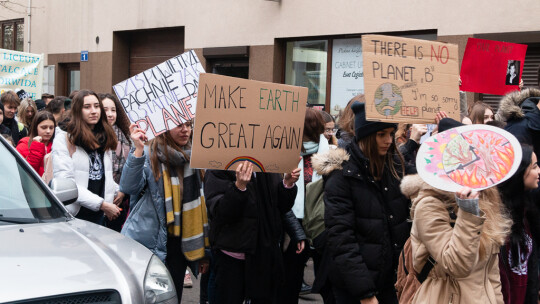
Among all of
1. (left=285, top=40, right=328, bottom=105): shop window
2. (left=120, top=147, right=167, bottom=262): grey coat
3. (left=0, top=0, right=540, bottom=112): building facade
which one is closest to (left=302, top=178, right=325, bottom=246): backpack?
(left=120, top=147, right=167, bottom=262): grey coat

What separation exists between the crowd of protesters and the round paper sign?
9 centimetres

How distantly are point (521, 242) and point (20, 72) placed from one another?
998 centimetres

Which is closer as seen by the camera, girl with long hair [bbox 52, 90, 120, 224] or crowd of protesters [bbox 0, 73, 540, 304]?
crowd of protesters [bbox 0, 73, 540, 304]

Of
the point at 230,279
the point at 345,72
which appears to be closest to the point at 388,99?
the point at 230,279

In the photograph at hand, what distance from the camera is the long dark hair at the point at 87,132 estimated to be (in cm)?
583

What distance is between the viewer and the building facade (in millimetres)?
11172

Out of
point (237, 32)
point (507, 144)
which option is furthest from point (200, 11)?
point (507, 144)

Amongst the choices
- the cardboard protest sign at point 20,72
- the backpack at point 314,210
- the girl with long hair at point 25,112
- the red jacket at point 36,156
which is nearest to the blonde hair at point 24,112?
the girl with long hair at point 25,112

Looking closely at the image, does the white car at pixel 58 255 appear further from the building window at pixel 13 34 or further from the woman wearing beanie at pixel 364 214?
the building window at pixel 13 34

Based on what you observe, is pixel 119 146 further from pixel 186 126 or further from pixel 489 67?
pixel 489 67

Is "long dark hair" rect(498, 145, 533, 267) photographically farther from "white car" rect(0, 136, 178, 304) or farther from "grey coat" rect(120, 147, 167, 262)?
"grey coat" rect(120, 147, 167, 262)

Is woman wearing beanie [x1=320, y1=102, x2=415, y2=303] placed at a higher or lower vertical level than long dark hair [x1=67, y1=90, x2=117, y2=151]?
lower

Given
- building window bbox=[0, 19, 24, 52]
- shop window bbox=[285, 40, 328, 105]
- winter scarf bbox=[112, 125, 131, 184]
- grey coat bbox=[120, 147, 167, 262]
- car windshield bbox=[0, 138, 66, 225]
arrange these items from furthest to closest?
building window bbox=[0, 19, 24, 52] → shop window bbox=[285, 40, 328, 105] → winter scarf bbox=[112, 125, 131, 184] → grey coat bbox=[120, 147, 167, 262] → car windshield bbox=[0, 138, 66, 225]

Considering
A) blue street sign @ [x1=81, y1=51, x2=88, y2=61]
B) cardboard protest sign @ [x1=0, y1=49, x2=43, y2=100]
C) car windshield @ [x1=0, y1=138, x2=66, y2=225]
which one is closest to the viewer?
car windshield @ [x1=0, y1=138, x2=66, y2=225]
